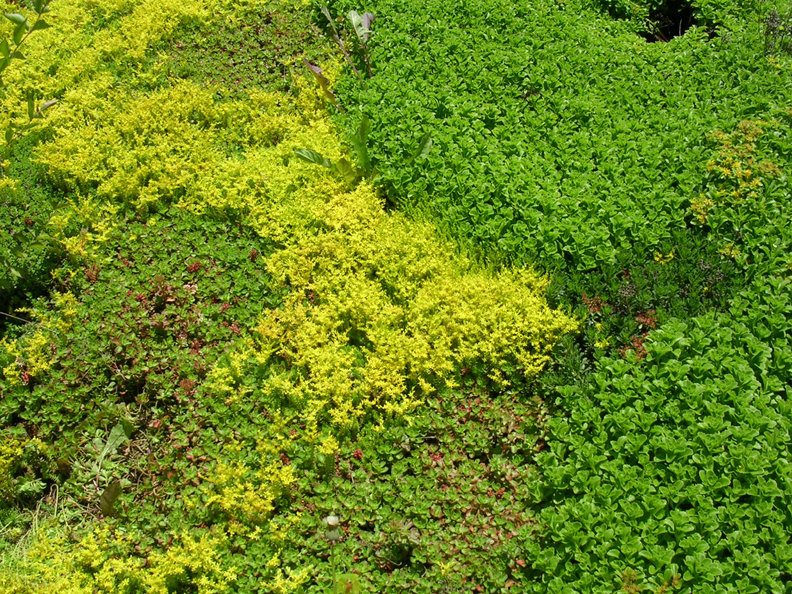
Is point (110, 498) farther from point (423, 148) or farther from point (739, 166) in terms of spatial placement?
point (739, 166)

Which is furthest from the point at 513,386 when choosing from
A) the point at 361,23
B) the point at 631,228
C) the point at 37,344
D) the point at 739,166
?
the point at 361,23

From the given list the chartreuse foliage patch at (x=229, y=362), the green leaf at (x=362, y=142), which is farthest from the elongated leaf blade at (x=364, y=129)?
the chartreuse foliage patch at (x=229, y=362)

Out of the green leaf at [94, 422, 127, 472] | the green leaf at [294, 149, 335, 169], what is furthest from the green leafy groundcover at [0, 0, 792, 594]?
the green leaf at [294, 149, 335, 169]

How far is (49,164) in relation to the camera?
5.37 metres

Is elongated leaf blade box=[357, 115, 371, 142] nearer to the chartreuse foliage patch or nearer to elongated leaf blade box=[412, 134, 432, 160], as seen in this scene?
the chartreuse foliage patch

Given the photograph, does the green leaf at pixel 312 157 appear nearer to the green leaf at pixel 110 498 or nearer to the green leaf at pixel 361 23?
the green leaf at pixel 361 23

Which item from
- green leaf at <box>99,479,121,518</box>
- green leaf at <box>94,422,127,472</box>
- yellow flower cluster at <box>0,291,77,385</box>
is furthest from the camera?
yellow flower cluster at <box>0,291,77,385</box>

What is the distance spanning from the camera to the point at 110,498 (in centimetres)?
358

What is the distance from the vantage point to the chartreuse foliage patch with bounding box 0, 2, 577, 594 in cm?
336

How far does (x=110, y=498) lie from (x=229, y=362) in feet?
3.37

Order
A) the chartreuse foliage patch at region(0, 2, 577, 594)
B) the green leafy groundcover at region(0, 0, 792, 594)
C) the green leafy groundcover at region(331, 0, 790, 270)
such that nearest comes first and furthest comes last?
1. the green leafy groundcover at region(0, 0, 792, 594)
2. the chartreuse foliage patch at region(0, 2, 577, 594)
3. the green leafy groundcover at region(331, 0, 790, 270)

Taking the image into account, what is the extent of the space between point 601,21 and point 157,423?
519cm

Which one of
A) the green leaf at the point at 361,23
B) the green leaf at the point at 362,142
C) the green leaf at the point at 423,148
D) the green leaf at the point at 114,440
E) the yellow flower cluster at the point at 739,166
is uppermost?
the yellow flower cluster at the point at 739,166

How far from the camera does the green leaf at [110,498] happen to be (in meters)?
3.58
